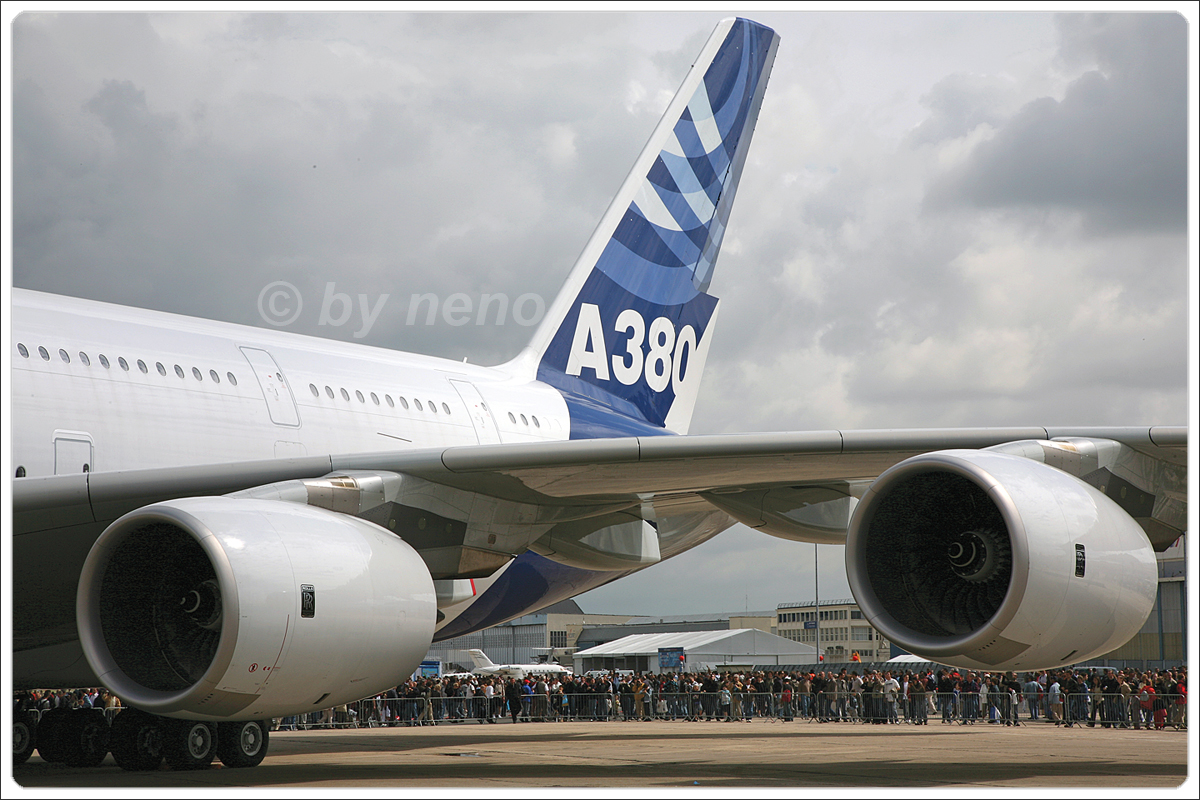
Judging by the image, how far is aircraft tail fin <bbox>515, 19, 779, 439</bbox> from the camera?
52.7 ft

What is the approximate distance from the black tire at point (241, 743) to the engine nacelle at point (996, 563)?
206 inches

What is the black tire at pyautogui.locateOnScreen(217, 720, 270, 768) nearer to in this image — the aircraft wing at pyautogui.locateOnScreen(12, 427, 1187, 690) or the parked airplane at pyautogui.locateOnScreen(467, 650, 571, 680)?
the aircraft wing at pyautogui.locateOnScreen(12, 427, 1187, 690)

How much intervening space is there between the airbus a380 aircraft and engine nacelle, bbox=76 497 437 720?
16 mm

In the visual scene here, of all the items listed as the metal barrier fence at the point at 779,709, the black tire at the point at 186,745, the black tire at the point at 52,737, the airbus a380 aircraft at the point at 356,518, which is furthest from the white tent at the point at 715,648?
the black tire at the point at 186,745

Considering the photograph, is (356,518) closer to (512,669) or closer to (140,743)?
(140,743)

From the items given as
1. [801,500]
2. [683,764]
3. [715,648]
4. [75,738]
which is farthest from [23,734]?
[715,648]

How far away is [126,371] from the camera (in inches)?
388

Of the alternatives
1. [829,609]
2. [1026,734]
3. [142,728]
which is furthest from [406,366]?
[829,609]

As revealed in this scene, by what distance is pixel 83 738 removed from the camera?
1166 cm

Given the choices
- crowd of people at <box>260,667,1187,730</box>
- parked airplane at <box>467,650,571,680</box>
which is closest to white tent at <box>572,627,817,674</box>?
parked airplane at <box>467,650,571,680</box>

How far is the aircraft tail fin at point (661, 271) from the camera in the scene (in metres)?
16.1

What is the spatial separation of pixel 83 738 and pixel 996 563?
823 centimetres

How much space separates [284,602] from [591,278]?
934 cm

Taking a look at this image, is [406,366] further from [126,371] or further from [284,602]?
[284,602]
